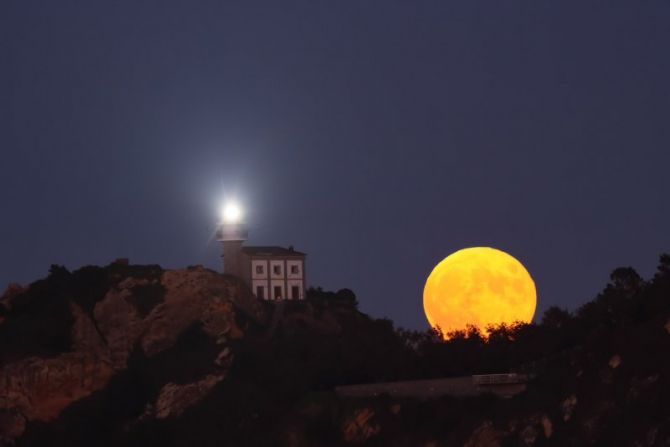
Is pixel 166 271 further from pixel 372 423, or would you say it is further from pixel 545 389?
pixel 545 389

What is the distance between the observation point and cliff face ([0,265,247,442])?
99938 mm

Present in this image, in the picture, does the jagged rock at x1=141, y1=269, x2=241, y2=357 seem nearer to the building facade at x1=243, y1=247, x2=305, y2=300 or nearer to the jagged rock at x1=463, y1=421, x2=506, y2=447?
the building facade at x1=243, y1=247, x2=305, y2=300

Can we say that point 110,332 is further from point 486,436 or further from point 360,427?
point 486,436

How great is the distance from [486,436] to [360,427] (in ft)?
27.7

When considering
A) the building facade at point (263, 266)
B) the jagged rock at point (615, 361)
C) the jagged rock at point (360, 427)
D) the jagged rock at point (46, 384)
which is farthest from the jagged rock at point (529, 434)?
the building facade at point (263, 266)

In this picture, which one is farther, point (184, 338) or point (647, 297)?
point (184, 338)

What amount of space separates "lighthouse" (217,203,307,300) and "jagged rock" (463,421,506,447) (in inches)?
1590

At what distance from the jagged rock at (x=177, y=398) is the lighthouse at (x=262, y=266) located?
21.6 m

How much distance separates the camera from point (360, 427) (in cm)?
8775

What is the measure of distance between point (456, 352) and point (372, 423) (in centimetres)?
878

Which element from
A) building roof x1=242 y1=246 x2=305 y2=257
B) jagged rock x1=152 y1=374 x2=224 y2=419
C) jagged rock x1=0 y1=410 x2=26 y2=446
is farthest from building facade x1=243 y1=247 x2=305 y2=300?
jagged rock x1=0 y1=410 x2=26 y2=446

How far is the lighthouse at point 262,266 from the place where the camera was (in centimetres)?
12150

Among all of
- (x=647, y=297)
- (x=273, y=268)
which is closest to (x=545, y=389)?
(x=647, y=297)

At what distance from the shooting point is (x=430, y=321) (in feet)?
334
